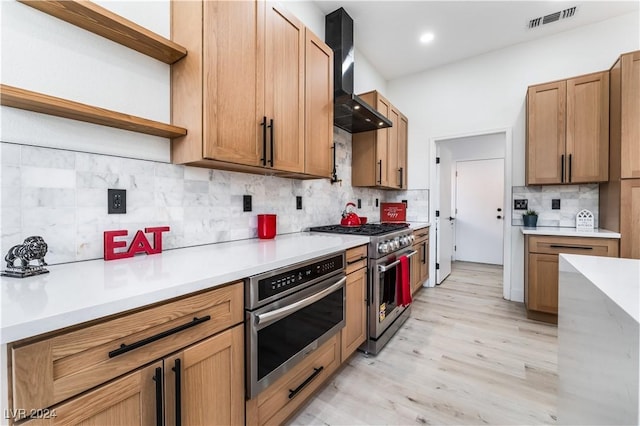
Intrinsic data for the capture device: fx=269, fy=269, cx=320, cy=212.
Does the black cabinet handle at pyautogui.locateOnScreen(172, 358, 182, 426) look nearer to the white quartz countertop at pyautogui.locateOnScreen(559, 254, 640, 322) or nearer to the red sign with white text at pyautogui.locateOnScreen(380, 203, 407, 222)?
the white quartz countertop at pyautogui.locateOnScreen(559, 254, 640, 322)

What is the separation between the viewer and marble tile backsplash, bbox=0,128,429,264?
3.46 feet

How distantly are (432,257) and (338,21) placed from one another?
327 centimetres

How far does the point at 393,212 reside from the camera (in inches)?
157

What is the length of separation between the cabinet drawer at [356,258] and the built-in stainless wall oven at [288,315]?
0.14 m

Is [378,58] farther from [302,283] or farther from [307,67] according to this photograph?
[302,283]

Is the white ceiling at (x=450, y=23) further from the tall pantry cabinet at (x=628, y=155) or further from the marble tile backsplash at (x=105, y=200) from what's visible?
the marble tile backsplash at (x=105, y=200)

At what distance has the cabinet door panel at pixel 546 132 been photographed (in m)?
2.90

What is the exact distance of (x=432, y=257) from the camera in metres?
4.04

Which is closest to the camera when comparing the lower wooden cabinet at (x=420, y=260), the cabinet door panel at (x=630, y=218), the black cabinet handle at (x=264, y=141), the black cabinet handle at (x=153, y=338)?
the black cabinet handle at (x=153, y=338)

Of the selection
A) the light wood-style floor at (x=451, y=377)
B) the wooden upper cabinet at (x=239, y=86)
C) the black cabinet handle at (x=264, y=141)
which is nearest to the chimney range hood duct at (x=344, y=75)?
the wooden upper cabinet at (x=239, y=86)

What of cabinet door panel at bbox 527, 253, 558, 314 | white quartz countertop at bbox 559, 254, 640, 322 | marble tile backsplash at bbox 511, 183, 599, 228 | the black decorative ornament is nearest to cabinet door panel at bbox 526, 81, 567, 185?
marble tile backsplash at bbox 511, 183, 599, 228

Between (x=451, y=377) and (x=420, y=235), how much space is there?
190 centimetres

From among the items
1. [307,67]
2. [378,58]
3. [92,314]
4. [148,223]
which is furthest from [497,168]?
[92,314]

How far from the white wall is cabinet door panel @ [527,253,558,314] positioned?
106cm
